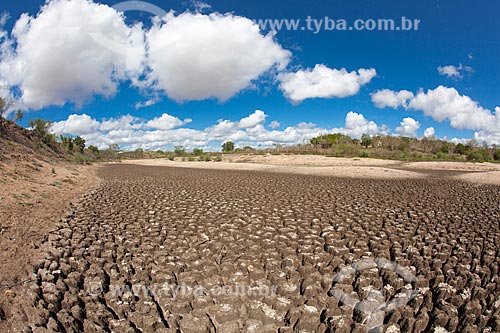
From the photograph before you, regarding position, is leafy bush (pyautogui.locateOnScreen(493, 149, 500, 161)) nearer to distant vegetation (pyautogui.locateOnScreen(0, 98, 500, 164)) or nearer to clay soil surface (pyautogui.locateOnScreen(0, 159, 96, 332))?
distant vegetation (pyautogui.locateOnScreen(0, 98, 500, 164))

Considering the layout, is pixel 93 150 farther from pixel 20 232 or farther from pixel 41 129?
pixel 20 232

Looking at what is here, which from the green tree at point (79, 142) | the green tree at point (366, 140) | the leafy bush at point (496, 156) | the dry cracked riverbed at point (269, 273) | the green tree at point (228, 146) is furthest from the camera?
the green tree at point (228, 146)

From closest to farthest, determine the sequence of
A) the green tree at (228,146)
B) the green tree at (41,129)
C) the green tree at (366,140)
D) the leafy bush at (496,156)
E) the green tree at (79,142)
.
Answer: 1. the green tree at (41,129)
2. the leafy bush at (496,156)
3. the green tree at (79,142)
4. the green tree at (366,140)
5. the green tree at (228,146)

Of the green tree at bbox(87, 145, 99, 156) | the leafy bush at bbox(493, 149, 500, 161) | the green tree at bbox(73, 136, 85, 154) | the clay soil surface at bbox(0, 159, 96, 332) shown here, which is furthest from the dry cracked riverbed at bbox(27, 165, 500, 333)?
the green tree at bbox(87, 145, 99, 156)

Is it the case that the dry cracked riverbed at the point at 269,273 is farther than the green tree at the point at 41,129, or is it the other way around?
the green tree at the point at 41,129

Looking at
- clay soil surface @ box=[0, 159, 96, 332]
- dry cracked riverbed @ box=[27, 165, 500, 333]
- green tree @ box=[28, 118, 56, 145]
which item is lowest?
dry cracked riverbed @ box=[27, 165, 500, 333]

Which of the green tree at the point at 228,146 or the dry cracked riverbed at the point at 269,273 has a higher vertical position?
the green tree at the point at 228,146

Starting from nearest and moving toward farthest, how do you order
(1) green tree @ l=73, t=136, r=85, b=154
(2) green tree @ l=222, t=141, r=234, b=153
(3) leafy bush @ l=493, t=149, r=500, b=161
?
(3) leafy bush @ l=493, t=149, r=500, b=161, (1) green tree @ l=73, t=136, r=85, b=154, (2) green tree @ l=222, t=141, r=234, b=153

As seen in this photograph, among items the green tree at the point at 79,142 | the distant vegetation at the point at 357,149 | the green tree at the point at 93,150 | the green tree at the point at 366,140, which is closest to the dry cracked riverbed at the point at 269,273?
the distant vegetation at the point at 357,149

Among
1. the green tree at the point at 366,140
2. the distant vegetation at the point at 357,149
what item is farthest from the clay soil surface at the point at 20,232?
the green tree at the point at 366,140

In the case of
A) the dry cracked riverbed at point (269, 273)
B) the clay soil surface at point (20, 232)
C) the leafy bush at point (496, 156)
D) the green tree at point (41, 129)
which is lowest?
the dry cracked riverbed at point (269, 273)

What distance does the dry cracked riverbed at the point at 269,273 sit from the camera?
122 inches

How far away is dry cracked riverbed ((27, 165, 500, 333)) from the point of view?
10.2 ft

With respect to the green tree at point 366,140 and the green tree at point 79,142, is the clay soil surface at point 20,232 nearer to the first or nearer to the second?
the green tree at point 79,142
